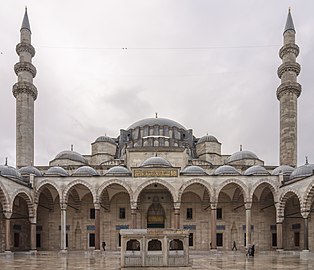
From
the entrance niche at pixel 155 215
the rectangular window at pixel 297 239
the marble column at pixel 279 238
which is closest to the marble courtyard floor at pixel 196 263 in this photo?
the marble column at pixel 279 238

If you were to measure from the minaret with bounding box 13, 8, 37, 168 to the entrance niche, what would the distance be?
10941 mm

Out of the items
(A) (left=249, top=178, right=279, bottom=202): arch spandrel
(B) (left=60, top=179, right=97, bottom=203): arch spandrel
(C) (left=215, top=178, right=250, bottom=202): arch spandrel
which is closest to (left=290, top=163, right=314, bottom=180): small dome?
(A) (left=249, top=178, right=279, bottom=202): arch spandrel

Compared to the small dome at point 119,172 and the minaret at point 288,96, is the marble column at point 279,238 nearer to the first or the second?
the minaret at point 288,96

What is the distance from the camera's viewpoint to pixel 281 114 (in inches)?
1228

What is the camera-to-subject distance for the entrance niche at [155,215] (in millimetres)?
28656

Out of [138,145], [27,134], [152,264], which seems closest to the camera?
[152,264]

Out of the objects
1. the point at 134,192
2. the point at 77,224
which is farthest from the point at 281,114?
the point at 77,224

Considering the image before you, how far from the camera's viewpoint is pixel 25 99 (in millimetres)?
30859

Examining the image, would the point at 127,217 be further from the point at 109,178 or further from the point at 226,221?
the point at 226,221

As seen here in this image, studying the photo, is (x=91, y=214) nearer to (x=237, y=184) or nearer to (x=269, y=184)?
(x=237, y=184)

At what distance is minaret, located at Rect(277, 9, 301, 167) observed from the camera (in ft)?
98.2

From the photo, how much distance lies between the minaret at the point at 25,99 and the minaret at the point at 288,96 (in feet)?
69.9

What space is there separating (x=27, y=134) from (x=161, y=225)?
13388 mm

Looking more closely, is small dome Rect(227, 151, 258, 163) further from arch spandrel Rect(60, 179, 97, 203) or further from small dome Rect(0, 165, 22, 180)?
small dome Rect(0, 165, 22, 180)
